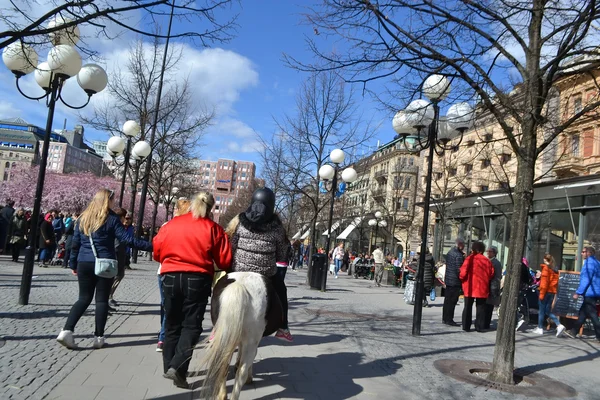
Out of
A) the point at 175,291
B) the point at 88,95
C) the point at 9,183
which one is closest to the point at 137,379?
the point at 175,291

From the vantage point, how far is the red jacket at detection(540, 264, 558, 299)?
10914mm

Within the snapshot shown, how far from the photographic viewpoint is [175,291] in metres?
4.68

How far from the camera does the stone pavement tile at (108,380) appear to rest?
4645mm

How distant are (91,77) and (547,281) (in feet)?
33.9

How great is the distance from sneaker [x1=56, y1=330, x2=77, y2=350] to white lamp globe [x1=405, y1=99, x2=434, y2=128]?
227 inches

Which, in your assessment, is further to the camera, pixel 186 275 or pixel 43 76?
pixel 43 76

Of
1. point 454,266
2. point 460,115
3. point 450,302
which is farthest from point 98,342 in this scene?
point 454,266

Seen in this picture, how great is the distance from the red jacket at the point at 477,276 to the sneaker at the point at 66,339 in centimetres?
753

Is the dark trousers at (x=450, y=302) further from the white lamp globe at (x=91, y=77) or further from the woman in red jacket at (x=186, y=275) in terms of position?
the white lamp globe at (x=91, y=77)

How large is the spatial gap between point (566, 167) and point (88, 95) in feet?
89.0

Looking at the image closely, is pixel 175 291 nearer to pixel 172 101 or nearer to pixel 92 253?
pixel 92 253

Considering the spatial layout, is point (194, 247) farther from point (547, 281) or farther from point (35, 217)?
point (547, 281)

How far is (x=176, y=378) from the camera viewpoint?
4625mm

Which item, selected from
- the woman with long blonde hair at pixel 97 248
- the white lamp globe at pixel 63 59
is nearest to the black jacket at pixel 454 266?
the woman with long blonde hair at pixel 97 248
